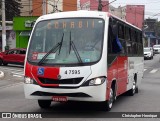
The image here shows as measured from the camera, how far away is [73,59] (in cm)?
955

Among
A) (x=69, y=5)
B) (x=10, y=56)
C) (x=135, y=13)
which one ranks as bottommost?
(x=10, y=56)

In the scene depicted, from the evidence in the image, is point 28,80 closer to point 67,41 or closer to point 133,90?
point 67,41

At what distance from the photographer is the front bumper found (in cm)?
919

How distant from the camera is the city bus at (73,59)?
9.27 m

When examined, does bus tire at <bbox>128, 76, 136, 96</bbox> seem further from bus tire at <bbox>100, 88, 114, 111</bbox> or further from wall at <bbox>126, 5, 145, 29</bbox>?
wall at <bbox>126, 5, 145, 29</bbox>

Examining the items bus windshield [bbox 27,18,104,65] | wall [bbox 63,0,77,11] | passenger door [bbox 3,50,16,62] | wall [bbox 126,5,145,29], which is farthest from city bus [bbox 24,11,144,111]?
wall [bbox 126,5,145,29]

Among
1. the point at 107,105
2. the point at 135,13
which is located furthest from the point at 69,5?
the point at 107,105

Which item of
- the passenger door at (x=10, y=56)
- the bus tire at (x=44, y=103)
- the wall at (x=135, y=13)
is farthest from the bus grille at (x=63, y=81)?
the wall at (x=135, y=13)

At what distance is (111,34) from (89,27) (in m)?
0.67

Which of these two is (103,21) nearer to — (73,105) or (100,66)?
(100,66)

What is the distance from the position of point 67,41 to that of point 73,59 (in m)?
0.61

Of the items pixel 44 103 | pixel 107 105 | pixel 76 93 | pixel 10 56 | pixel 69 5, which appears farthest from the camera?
pixel 69 5

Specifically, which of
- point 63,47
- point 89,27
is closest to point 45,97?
point 63,47

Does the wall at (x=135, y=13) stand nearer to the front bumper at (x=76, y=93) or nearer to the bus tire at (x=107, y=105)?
the bus tire at (x=107, y=105)
